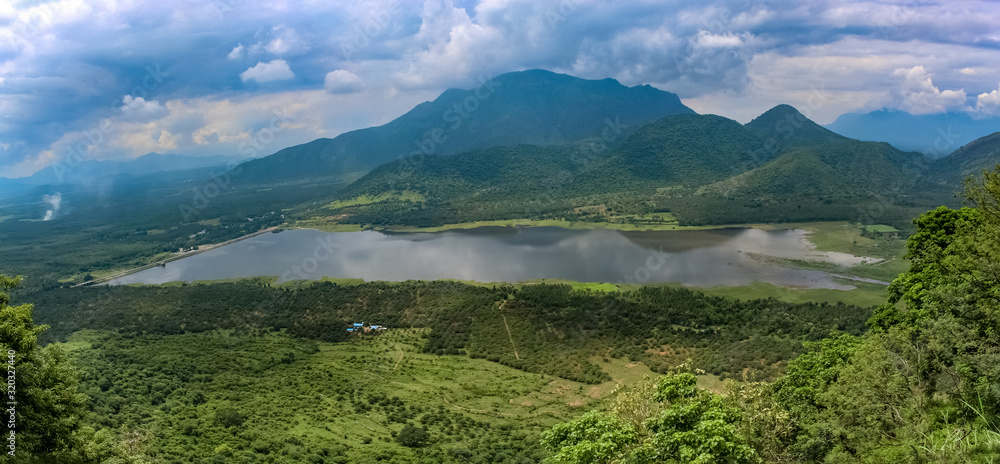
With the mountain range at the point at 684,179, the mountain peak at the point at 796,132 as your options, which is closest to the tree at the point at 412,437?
the mountain range at the point at 684,179

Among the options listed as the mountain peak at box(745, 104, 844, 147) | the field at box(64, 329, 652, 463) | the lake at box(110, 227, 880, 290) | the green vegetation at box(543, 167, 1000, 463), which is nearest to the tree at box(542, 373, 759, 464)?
the green vegetation at box(543, 167, 1000, 463)

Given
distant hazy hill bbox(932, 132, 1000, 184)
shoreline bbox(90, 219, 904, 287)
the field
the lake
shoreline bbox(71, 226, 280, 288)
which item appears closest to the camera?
the field

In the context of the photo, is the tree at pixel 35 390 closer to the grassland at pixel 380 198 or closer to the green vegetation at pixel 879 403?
the green vegetation at pixel 879 403

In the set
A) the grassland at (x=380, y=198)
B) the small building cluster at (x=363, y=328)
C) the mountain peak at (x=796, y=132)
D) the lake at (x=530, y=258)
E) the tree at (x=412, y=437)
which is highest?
the mountain peak at (x=796, y=132)

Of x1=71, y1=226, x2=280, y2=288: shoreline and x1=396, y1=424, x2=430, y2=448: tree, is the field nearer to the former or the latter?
x1=396, y1=424, x2=430, y2=448: tree

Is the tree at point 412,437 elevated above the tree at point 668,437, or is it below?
below

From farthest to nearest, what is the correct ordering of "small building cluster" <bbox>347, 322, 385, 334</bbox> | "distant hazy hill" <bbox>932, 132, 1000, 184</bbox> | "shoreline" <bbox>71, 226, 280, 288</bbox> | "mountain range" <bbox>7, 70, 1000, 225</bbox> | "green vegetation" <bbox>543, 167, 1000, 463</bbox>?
"distant hazy hill" <bbox>932, 132, 1000, 184</bbox>, "mountain range" <bbox>7, 70, 1000, 225</bbox>, "shoreline" <bbox>71, 226, 280, 288</bbox>, "small building cluster" <bbox>347, 322, 385, 334</bbox>, "green vegetation" <bbox>543, 167, 1000, 463</bbox>
